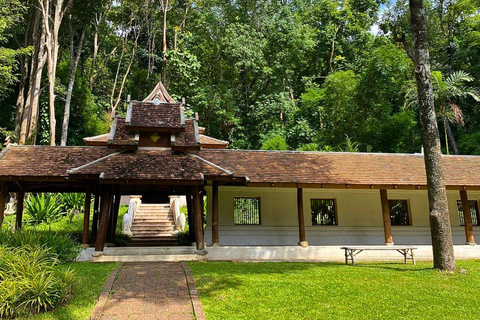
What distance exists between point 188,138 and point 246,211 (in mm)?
3819

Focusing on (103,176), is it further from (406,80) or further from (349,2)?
(349,2)

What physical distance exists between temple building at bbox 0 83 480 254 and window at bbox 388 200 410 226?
0.04 metres

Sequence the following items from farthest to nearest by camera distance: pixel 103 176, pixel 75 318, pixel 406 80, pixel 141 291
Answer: pixel 406 80, pixel 103 176, pixel 141 291, pixel 75 318

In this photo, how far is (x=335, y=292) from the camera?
6930mm

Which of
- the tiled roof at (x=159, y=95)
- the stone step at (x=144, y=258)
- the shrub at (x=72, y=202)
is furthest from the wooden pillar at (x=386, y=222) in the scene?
the shrub at (x=72, y=202)

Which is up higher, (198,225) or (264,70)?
(264,70)

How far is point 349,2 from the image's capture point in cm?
3170

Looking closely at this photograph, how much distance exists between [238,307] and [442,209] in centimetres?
624

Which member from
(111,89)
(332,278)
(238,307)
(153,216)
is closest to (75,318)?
(238,307)

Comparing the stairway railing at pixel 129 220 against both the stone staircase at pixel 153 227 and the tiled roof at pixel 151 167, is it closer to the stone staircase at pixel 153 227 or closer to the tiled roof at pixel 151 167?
the stone staircase at pixel 153 227

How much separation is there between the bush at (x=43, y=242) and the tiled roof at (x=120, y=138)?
11.7 ft

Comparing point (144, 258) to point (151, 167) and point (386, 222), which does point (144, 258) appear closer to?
point (151, 167)

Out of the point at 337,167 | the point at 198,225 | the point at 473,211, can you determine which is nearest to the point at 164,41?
the point at 337,167

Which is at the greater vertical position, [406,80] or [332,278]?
[406,80]
